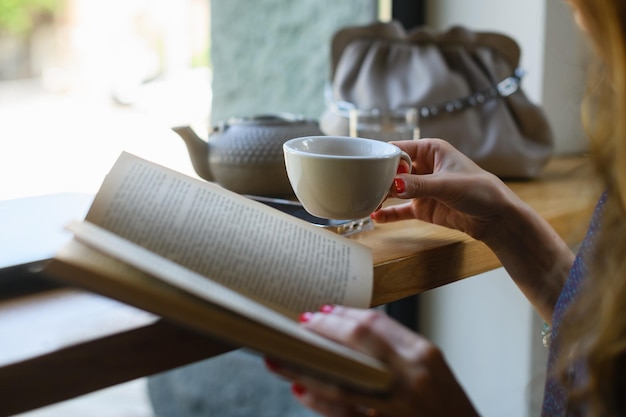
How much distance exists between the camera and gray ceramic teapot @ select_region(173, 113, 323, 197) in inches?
33.0

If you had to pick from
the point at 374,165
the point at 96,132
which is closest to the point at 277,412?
the point at 96,132

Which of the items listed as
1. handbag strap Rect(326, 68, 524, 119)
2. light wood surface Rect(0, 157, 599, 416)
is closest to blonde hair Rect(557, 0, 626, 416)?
light wood surface Rect(0, 157, 599, 416)

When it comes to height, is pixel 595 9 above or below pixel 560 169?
above

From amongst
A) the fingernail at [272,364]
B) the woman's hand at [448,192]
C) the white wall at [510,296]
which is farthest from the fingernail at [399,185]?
the white wall at [510,296]

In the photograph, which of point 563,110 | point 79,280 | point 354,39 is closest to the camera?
point 79,280

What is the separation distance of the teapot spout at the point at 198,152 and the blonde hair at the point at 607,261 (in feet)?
1.63

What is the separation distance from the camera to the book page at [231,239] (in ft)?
1.67

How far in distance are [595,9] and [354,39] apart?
2.22 ft

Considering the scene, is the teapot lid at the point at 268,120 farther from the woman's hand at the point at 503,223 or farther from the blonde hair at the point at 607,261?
the blonde hair at the point at 607,261

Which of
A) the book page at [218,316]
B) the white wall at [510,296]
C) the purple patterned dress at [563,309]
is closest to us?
the book page at [218,316]

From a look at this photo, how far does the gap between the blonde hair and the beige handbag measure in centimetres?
51

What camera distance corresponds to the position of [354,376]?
17.1 inches

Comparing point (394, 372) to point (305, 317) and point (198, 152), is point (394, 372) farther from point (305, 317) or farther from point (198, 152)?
point (198, 152)

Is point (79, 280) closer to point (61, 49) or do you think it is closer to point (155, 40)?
point (155, 40)
